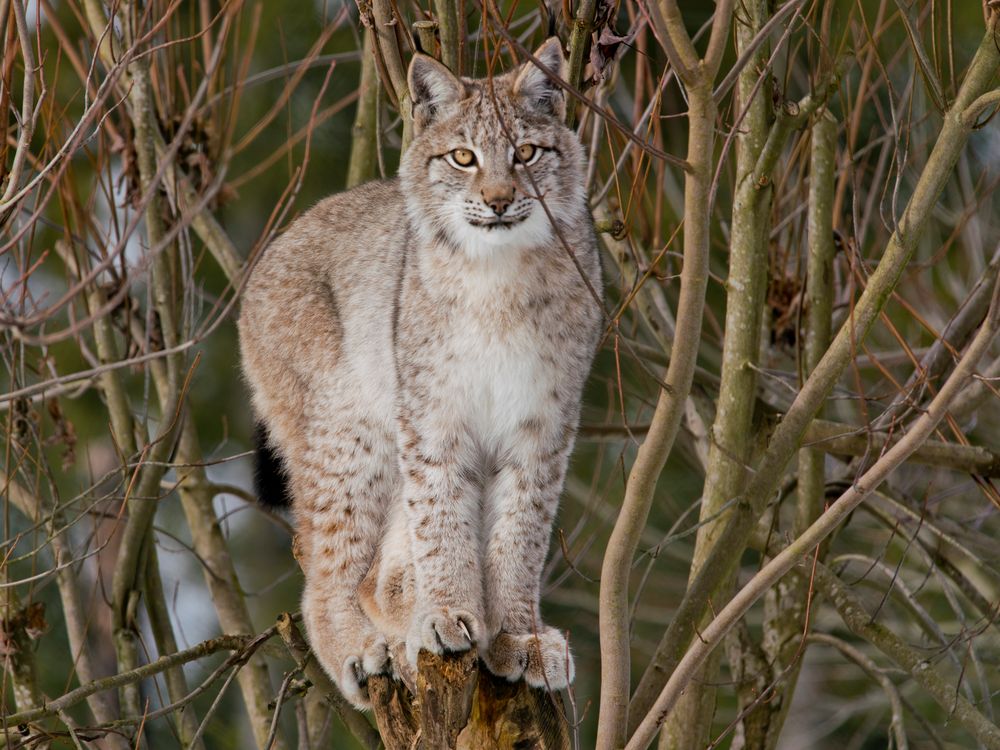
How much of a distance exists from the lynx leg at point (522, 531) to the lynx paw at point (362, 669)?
1.20 feet

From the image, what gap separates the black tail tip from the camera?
16.0ft

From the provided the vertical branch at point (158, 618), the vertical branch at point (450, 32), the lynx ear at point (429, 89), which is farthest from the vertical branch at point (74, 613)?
the vertical branch at point (450, 32)

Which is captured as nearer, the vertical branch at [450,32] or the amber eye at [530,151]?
the amber eye at [530,151]

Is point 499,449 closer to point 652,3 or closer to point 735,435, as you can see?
point 735,435

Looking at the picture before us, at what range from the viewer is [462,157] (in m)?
4.09

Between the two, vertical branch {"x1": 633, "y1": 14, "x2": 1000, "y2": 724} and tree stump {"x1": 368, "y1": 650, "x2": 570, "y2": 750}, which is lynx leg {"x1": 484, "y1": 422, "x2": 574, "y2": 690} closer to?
tree stump {"x1": 368, "y1": 650, "x2": 570, "y2": 750}

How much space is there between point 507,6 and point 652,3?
492cm

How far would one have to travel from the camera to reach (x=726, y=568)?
4.40m

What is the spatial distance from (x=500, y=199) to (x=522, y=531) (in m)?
1.05

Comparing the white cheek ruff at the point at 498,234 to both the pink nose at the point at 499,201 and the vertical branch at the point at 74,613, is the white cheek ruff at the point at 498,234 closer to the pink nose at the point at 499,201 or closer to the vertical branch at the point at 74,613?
the pink nose at the point at 499,201

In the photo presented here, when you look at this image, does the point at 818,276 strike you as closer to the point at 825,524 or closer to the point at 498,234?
the point at 498,234

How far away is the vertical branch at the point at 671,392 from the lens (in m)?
2.71

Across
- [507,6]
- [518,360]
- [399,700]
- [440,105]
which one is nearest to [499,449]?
[518,360]

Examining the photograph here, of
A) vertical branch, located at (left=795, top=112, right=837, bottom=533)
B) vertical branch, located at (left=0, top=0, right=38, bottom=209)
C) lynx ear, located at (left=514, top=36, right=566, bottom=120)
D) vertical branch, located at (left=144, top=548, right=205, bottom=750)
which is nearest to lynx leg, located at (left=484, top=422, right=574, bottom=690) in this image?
lynx ear, located at (left=514, top=36, right=566, bottom=120)
